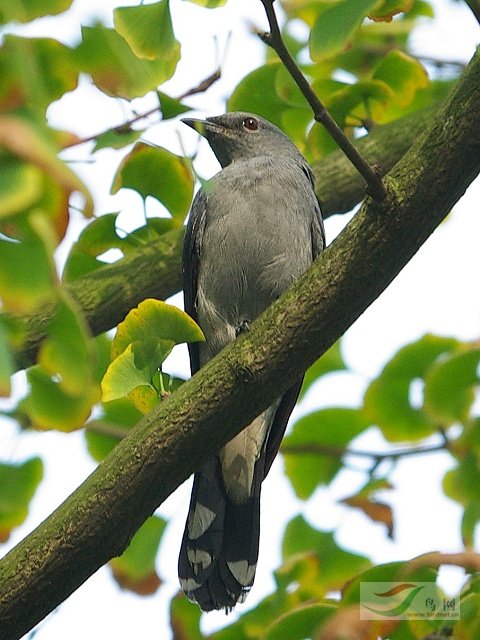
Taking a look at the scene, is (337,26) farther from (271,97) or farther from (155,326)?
(271,97)

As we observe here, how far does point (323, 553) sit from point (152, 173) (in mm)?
2155

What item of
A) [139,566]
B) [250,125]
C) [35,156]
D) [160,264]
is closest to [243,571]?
[139,566]

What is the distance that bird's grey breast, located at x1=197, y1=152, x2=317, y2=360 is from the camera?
5.55 metres

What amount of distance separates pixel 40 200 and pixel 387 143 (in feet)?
15.3

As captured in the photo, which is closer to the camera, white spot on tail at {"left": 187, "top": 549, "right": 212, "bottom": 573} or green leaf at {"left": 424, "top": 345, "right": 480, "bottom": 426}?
green leaf at {"left": 424, "top": 345, "right": 480, "bottom": 426}

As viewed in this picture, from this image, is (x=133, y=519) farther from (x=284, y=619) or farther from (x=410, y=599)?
(x=410, y=599)

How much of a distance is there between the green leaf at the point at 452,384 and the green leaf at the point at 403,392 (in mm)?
196

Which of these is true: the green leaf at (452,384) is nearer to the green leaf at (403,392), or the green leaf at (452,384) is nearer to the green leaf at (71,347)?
the green leaf at (403,392)

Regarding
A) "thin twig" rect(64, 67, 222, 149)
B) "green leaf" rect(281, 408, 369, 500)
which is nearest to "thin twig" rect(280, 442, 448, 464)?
"green leaf" rect(281, 408, 369, 500)

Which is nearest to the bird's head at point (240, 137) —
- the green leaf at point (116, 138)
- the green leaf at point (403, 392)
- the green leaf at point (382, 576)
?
the green leaf at point (403, 392)

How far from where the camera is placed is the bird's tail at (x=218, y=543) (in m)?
4.89

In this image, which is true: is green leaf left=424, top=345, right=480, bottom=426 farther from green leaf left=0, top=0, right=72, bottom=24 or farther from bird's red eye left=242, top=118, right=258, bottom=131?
green leaf left=0, top=0, right=72, bottom=24

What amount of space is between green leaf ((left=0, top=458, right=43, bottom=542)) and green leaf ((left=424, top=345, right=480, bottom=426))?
1984 millimetres

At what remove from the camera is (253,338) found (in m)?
3.67
